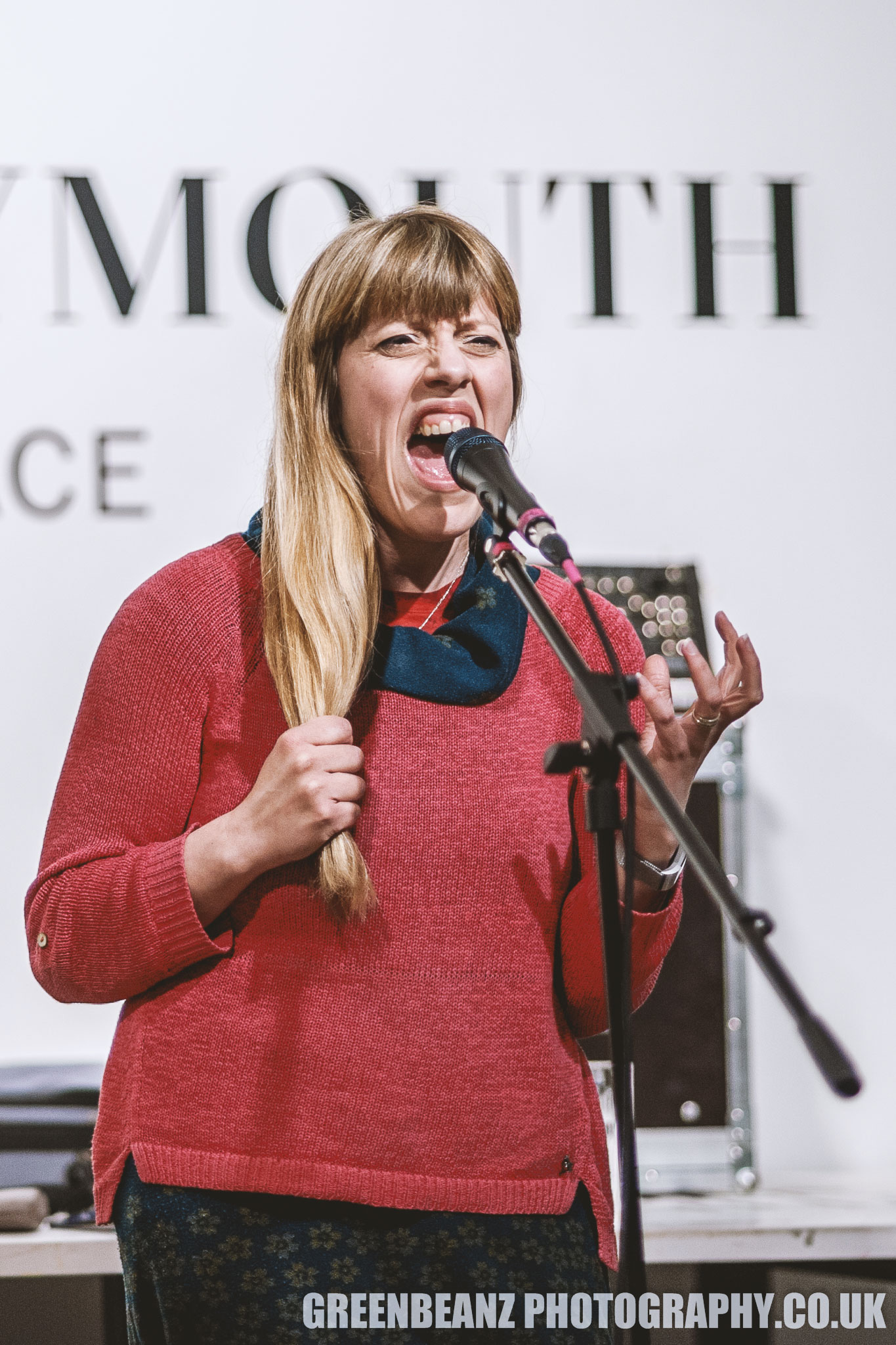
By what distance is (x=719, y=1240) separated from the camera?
85.6 inches

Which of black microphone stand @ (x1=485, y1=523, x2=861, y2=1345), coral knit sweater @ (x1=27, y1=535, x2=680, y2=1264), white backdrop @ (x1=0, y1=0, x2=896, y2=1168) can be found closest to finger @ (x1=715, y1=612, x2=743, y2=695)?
black microphone stand @ (x1=485, y1=523, x2=861, y2=1345)

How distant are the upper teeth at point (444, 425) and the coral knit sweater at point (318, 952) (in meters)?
0.26

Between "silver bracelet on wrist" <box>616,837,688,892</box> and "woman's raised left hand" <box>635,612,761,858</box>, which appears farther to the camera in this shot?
"silver bracelet on wrist" <box>616,837,688,892</box>

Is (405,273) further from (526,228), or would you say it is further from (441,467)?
(526,228)

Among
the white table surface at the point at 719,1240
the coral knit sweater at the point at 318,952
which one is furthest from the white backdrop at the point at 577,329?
the coral knit sweater at the point at 318,952

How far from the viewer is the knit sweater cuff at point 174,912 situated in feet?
4.01

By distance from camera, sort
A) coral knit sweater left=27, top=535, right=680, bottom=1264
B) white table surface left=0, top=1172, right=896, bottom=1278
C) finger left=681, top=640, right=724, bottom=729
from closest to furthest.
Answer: finger left=681, top=640, right=724, bottom=729 < coral knit sweater left=27, top=535, right=680, bottom=1264 < white table surface left=0, top=1172, right=896, bottom=1278

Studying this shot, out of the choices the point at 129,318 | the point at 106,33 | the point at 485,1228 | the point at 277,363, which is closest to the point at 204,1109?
the point at 485,1228

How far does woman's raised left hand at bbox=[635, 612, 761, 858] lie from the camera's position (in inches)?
44.5

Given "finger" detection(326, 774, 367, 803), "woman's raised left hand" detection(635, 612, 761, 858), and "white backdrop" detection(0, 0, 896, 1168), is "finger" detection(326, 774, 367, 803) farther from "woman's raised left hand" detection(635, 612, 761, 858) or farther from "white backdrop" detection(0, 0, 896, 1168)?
"white backdrop" detection(0, 0, 896, 1168)

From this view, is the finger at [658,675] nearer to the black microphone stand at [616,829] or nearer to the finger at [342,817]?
the black microphone stand at [616,829]

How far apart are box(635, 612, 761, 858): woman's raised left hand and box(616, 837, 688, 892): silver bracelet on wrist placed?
0.33ft

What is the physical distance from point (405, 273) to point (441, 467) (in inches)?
7.6

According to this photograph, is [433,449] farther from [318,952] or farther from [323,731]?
[318,952]
